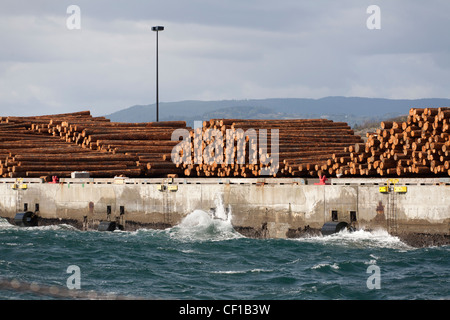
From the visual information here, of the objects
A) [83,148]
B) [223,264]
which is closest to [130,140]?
[83,148]

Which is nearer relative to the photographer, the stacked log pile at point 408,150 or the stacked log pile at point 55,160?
the stacked log pile at point 408,150

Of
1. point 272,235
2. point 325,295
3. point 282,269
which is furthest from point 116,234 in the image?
point 325,295

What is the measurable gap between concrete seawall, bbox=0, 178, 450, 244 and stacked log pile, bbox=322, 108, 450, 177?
216 cm

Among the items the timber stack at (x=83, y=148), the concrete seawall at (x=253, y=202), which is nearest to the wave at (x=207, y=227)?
the concrete seawall at (x=253, y=202)

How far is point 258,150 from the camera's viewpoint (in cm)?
3891

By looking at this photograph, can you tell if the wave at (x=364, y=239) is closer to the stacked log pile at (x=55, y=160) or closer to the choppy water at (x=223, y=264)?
the choppy water at (x=223, y=264)

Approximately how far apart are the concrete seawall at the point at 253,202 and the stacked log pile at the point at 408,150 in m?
2.16

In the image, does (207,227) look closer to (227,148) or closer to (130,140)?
(227,148)

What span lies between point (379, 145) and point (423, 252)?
7.97 m

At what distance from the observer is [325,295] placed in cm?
2153

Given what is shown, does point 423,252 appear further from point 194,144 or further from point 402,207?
point 194,144

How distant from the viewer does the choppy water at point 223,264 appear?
22.0 metres

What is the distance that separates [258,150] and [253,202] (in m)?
5.49

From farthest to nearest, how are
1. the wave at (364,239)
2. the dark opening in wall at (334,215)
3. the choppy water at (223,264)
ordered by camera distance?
the dark opening in wall at (334,215) < the wave at (364,239) < the choppy water at (223,264)
